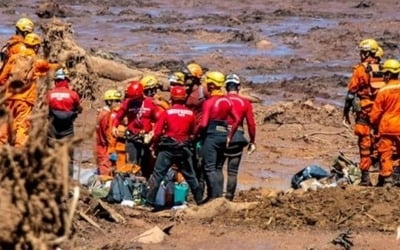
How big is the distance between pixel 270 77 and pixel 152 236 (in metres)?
16.4

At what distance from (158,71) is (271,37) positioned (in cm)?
1016

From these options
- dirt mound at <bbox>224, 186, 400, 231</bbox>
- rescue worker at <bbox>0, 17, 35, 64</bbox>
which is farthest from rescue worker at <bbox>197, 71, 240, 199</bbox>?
rescue worker at <bbox>0, 17, 35, 64</bbox>

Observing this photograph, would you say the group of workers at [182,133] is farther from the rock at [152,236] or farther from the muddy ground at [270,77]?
the rock at [152,236]

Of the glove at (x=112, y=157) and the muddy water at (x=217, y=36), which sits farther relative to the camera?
the muddy water at (x=217, y=36)

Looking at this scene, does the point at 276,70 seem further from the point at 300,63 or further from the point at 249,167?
the point at 249,167

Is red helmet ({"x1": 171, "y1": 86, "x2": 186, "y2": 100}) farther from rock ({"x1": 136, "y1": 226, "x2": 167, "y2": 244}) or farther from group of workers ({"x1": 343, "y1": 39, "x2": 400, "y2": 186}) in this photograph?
group of workers ({"x1": 343, "y1": 39, "x2": 400, "y2": 186})

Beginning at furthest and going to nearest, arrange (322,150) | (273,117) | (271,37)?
(271,37) → (273,117) → (322,150)

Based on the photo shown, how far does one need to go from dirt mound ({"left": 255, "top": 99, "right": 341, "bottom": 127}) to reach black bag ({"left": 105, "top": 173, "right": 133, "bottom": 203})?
7.95 m

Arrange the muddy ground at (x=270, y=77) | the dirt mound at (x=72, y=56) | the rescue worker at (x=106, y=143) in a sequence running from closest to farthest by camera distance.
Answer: the muddy ground at (x=270, y=77)
the rescue worker at (x=106, y=143)
the dirt mound at (x=72, y=56)

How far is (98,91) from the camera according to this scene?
72.3 ft

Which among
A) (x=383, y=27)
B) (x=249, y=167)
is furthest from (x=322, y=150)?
(x=383, y=27)

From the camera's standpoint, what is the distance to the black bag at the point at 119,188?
1395 cm

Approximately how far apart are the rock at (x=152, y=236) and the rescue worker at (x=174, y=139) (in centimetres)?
146

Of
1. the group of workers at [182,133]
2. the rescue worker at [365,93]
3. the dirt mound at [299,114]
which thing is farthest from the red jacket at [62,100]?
the dirt mound at [299,114]
